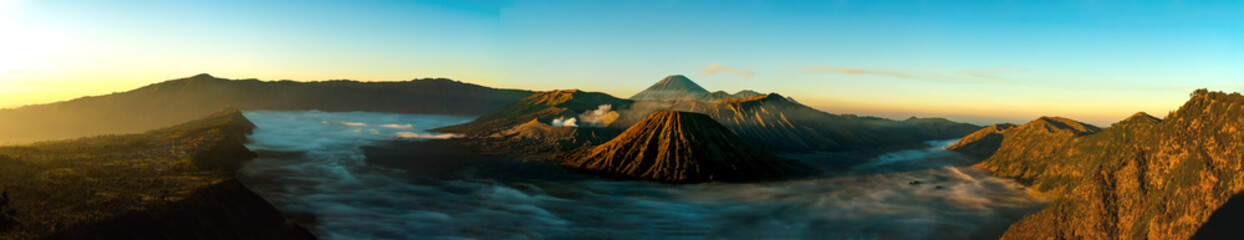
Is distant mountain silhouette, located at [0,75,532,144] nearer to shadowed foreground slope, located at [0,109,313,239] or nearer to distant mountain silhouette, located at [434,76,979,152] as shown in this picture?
distant mountain silhouette, located at [434,76,979,152]

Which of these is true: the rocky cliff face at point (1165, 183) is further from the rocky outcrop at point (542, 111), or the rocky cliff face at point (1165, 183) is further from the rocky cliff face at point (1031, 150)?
the rocky outcrop at point (542, 111)

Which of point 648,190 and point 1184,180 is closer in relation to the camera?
point 1184,180

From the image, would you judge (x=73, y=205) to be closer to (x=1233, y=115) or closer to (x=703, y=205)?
(x=703, y=205)

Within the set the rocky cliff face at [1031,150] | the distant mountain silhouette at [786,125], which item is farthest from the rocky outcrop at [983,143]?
the rocky cliff face at [1031,150]

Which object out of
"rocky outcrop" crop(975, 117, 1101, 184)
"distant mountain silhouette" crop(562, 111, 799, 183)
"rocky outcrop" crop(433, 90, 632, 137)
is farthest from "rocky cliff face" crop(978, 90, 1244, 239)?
"rocky outcrop" crop(433, 90, 632, 137)

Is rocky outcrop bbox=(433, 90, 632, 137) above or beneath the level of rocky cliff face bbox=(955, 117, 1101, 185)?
A: above

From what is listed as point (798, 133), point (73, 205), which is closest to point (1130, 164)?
point (73, 205)
